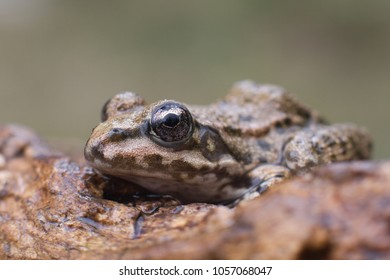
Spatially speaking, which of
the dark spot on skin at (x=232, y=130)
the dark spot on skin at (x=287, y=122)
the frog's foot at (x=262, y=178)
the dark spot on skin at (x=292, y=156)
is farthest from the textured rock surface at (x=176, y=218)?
the dark spot on skin at (x=287, y=122)

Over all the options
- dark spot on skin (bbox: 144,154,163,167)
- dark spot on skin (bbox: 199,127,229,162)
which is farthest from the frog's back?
dark spot on skin (bbox: 144,154,163,167)

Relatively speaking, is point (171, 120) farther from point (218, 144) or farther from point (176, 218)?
point (176, 218)

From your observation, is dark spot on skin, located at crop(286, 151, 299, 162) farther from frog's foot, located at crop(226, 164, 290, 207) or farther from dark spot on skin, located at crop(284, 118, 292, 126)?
dark spot on skin, located at crop(284, 118, 292, 126)

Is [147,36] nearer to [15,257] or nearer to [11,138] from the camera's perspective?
[11,138]

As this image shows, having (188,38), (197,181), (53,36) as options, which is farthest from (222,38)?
(197,181)

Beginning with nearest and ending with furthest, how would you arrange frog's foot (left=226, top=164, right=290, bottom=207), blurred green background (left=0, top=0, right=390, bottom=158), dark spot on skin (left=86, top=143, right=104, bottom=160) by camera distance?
dark spot on skin (left=86, top=143, right=104, bottom=160) → frog's foot (left=226, top=164, right=290, bottom=207) → blurred green background (left=0, top=0, right=390, bottom=158)

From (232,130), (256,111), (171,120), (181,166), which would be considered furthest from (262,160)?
(171,120)
